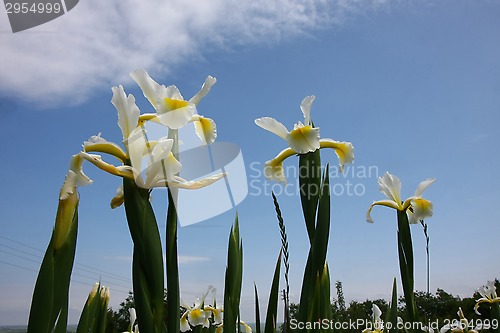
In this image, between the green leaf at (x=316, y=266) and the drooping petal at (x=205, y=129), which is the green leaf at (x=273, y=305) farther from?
the drooping petal at (x=205, y=129)

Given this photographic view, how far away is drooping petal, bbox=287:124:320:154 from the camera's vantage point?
2227 mm

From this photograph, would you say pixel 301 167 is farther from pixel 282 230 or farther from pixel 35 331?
pixel 35 331

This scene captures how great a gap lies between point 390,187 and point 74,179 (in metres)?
2.36

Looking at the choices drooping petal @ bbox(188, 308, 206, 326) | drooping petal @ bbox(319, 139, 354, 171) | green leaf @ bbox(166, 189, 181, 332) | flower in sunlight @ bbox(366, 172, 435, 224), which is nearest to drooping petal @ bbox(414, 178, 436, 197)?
flower in sunlight @ bbox(366, 172, 435, 224)

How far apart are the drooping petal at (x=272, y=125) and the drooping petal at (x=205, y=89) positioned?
31.2 inches

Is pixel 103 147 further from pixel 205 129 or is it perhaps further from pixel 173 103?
pixel 205 129

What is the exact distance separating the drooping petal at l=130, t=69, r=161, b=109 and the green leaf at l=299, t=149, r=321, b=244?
797 millimetres

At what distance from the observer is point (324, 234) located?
1.88 metres

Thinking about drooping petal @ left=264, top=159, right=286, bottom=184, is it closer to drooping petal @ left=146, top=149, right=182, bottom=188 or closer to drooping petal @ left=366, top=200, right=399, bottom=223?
drooping petal @ left=366, top=200, right=399, bottom=223

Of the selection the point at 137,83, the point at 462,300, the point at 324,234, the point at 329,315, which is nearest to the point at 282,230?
the point at 324,234

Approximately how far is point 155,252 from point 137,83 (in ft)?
2.35

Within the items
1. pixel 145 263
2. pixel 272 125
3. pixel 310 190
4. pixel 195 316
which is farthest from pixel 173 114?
pixel 195 316

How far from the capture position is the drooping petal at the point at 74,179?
1363 mm

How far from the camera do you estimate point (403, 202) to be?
3.12 m
